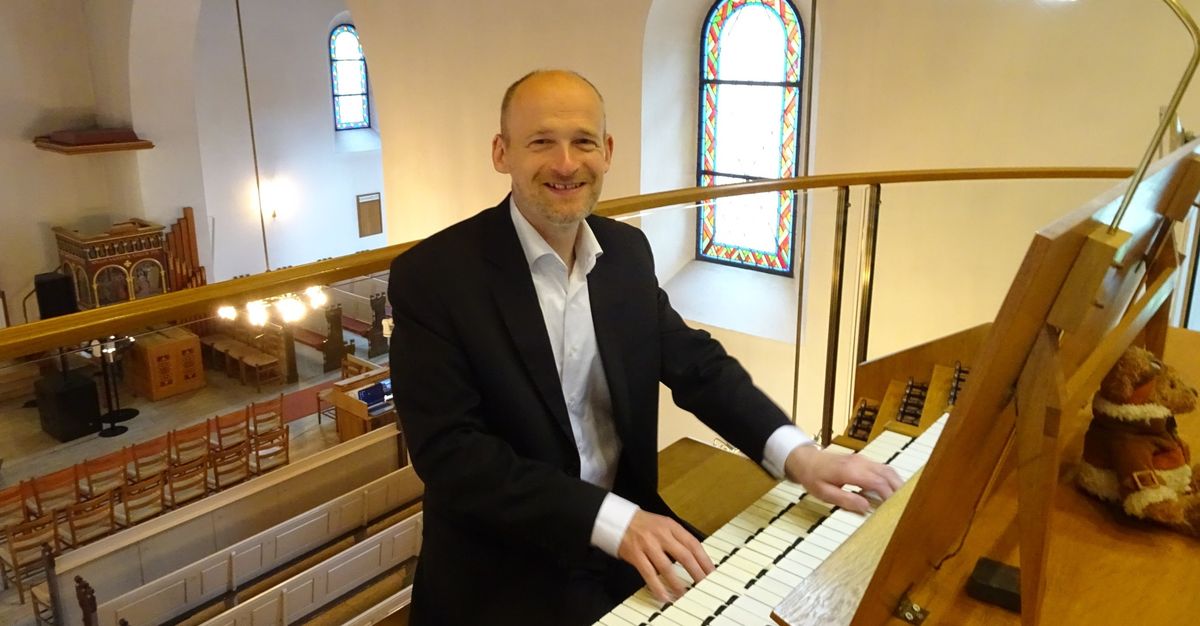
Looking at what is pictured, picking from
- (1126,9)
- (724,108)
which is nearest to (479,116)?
(724,108)

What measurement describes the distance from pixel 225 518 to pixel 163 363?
70cm

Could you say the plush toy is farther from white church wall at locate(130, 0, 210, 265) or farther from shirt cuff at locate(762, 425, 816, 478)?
white church wall at locate(130, 0, 210, 265)

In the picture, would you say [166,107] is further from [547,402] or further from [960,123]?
[547,402]

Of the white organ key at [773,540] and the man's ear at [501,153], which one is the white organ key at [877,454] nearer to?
the white organ key at [773,540]

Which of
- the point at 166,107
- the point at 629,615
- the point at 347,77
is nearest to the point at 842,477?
the point at 629,615

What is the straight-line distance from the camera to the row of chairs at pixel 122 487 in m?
3.17

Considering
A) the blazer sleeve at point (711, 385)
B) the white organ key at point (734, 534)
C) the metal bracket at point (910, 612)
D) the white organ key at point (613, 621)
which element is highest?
the blazer sleeve at point (711, 385)

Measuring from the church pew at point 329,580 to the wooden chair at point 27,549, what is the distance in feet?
2.30

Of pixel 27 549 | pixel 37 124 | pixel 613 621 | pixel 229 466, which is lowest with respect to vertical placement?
pixel 27 549

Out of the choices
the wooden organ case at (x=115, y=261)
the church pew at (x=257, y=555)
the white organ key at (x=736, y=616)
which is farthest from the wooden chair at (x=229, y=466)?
the wooden organ case at (x=115, y=261)

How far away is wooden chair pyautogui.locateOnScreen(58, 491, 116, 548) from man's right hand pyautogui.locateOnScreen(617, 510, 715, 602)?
8.12 ft

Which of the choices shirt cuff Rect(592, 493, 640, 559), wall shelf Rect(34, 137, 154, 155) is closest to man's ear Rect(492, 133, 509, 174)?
shirt cuff Rect(592, 493, 640, 559)

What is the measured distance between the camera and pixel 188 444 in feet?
12.0

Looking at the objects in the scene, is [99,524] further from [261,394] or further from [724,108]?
[724,108]
